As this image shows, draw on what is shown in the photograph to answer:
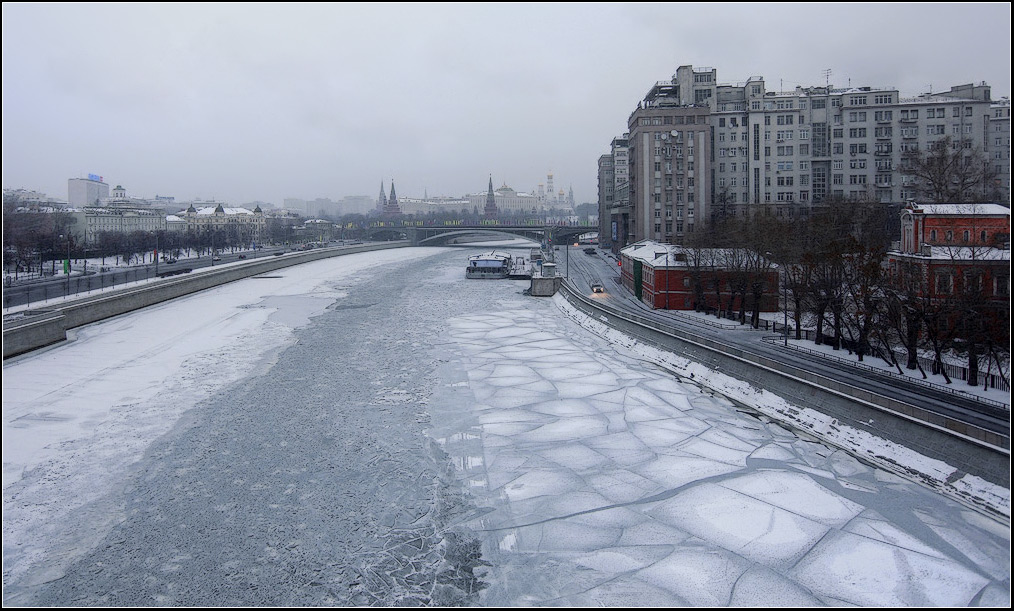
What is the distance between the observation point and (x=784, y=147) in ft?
164

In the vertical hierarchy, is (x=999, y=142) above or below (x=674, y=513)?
above

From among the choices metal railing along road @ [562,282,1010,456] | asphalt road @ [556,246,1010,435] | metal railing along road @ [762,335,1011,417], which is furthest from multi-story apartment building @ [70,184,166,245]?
metal railing along road @ [762,335,1011,417]

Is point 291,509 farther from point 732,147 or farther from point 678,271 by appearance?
point 732,147

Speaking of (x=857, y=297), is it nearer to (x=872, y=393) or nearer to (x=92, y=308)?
(x=872, y=393)

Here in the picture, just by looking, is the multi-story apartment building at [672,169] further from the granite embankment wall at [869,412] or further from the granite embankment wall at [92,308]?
the granite embankment wall at [869,412]

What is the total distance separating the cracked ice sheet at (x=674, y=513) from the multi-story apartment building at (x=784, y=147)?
116ft

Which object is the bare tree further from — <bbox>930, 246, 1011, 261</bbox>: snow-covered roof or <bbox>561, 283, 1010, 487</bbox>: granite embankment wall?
<bbox>561, 283, 1010, 487</bbox>: granite embankment wall

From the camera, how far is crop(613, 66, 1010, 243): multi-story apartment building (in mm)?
47562

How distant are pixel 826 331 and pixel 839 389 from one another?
11368 mm

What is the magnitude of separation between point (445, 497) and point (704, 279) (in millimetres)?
22564

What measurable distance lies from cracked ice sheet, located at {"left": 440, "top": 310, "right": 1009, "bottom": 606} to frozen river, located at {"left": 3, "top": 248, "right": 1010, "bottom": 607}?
41mm

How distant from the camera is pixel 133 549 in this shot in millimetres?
9031

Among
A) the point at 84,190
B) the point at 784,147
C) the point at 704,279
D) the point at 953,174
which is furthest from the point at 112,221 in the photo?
the point at 953,174

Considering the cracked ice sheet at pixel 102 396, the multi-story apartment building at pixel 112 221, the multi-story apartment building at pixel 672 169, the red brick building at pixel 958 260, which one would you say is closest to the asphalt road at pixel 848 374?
the red brick building at pixel 958 260
